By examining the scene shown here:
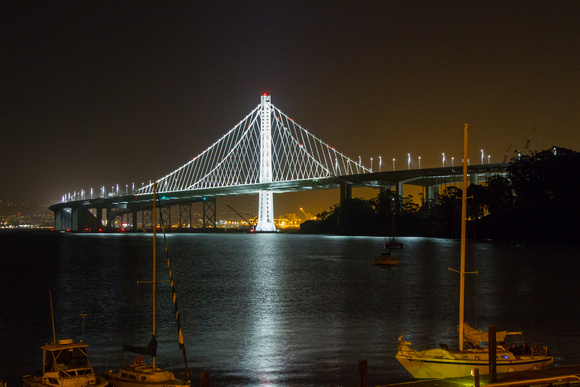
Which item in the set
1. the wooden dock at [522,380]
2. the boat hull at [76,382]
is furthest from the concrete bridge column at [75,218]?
the wooden dock at [522,380]

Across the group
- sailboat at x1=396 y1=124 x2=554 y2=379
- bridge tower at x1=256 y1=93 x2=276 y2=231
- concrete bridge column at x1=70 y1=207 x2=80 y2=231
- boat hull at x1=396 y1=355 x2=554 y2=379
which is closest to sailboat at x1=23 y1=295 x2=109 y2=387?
sailboat at x1=396 y1=124 x2=554 y2=379

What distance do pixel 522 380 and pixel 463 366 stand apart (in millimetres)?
2030

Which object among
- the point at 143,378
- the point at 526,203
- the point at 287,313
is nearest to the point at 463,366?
the point at 143,378

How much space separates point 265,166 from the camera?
113000mm

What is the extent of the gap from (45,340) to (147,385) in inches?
392

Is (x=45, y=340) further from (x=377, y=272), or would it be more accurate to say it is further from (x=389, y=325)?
Result: (x=377, y=272)

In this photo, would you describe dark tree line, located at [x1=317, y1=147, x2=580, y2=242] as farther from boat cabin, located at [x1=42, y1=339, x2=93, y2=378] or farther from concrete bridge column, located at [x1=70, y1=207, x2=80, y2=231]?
concrete bridge column, located at [x1=70, y1=207, x2=80, y2=231]

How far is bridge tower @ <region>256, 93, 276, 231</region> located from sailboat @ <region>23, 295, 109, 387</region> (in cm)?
9528

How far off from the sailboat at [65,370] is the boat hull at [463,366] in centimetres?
661

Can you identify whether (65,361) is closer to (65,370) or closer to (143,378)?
(65,370)

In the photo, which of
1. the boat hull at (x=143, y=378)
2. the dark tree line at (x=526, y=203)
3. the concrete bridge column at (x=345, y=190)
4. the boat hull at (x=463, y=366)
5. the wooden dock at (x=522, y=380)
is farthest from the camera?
the concrete bridge column at (x=345, y=190)

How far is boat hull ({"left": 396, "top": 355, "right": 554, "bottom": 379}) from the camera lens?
14312 millimetres

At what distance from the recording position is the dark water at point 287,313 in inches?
703

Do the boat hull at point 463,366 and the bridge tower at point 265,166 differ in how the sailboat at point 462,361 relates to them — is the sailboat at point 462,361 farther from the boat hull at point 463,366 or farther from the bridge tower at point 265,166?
the bridge tower at point 265,166
